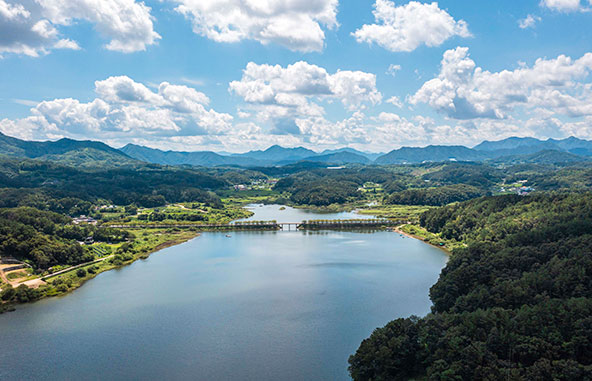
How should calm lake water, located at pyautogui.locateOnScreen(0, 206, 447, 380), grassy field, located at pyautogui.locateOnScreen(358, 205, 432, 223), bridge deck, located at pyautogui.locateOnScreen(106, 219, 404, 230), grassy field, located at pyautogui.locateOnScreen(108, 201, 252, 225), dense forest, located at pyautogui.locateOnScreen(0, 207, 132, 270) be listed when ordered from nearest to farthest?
calm lake water, located at pyautogui.locateOnScreen(0, 206, 447, 380), dense forest, located at pyautogui.locateOnScreen(0, 207, 132, 270), bridge deck, located at pyautogui.locateOnScreen(106, 219, 404, 230), grassy field, located at pyautogui.locateOnScreen(108, 201, 252, 225), grassy field, located at pyautogui.locateOnScreen(358, 205, 432, 223)

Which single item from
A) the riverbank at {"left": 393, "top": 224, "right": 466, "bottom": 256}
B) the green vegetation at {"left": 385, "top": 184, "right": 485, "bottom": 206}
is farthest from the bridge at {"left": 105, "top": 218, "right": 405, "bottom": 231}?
the green vegetation at {"left": 385, "top": 184, "right": 485, "bottom": 206}

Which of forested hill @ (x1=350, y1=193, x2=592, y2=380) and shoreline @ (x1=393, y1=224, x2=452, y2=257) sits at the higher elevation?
forested hill @ (x1=350, y1=193, x2=592, y2=380)

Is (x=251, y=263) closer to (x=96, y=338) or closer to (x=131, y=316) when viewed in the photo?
(x=131, y=316)

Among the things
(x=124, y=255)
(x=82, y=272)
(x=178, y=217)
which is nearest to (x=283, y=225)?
(x=178, y=217)

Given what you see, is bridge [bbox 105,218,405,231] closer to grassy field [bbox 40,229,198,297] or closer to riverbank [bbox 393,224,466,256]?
grassy field [bbox 40,229,198,297]

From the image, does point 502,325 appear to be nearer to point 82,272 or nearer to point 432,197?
point 82,272

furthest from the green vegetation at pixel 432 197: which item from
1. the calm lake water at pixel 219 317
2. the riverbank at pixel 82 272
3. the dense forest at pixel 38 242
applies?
the dense forest at pixel 38 242
